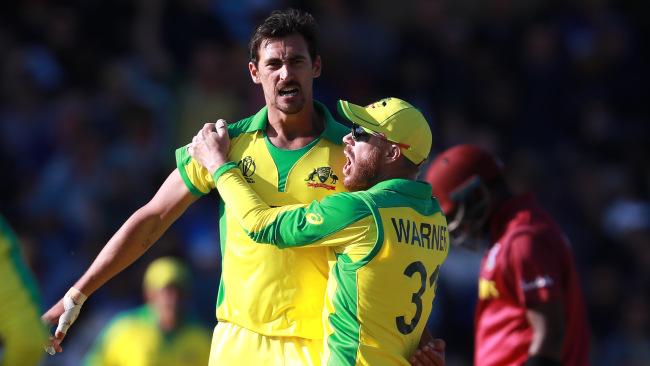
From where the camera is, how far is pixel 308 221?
6125 mm

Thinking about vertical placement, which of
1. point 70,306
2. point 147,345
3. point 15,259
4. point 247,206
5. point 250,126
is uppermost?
point 250,126

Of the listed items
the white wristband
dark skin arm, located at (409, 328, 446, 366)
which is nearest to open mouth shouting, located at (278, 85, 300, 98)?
dark skin arm, located at (409, 328, 446, 366)

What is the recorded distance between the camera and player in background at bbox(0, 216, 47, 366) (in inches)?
220

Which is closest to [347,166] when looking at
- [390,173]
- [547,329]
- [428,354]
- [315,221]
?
[390,173]

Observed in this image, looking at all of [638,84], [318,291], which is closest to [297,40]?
[318,291]

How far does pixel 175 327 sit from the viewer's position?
1057 cm

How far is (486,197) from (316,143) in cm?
149

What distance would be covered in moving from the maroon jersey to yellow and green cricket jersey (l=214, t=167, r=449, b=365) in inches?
41.3

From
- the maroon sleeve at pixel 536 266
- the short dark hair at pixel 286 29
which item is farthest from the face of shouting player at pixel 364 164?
the maroon sleeve at pixel 536 266

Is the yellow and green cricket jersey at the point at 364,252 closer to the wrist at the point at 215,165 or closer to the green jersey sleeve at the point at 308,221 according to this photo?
the green jersey sleeve at the point at 308,221

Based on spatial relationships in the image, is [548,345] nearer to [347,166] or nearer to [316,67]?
[347,166]

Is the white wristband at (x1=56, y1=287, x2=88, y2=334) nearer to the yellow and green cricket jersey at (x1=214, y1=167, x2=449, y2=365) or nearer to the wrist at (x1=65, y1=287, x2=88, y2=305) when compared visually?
the wrist at (x1=65, y1=287, x2=88, y2=305)

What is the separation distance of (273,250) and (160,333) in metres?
4.33

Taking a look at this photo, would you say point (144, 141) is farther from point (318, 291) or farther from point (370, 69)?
point (318, 291)
